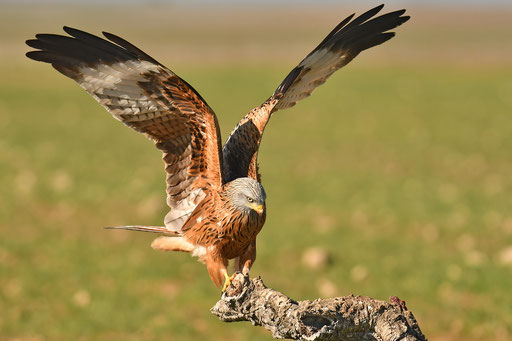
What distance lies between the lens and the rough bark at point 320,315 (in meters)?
3.75

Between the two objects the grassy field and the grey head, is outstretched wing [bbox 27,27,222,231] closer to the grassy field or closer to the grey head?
the grey head

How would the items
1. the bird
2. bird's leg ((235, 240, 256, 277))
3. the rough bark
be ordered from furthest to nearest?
bird's leg ((235, 240, 256, 277)) → the bird → the rough bark

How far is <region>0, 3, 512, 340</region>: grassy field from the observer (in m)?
9.72

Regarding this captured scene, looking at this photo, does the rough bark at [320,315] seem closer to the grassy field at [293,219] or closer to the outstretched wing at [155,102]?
the outstretched wing at [155,102]

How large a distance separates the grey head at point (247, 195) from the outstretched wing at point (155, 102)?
253 mm

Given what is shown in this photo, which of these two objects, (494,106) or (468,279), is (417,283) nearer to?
(468,279)

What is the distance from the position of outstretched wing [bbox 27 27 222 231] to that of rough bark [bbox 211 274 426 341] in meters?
0.96

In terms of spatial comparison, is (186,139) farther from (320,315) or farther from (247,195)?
(320,315)

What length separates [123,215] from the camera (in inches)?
564

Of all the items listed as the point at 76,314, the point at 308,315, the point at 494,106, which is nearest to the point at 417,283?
the point at 76,314

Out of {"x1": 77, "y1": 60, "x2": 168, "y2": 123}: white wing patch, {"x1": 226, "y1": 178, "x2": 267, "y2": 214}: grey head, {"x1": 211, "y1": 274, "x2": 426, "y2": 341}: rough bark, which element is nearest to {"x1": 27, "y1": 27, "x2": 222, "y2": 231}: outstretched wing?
{"x1": 77, "y1": 60, "x2": 168, "y2": 123}: white wing patch

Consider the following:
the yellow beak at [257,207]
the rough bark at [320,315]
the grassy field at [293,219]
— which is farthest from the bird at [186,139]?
the grassy field at [293,219]

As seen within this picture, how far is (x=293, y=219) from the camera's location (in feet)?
Answer: 46.2

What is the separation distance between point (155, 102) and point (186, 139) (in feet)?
1.14
